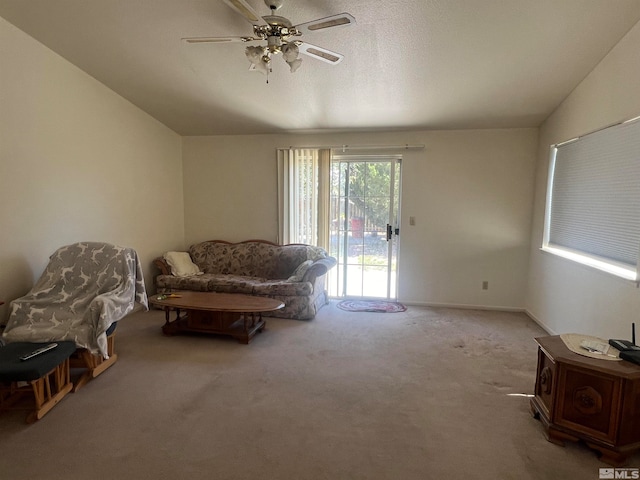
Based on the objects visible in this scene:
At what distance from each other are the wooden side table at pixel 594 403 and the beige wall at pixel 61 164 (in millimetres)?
4061

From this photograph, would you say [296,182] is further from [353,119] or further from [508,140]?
[508,140]

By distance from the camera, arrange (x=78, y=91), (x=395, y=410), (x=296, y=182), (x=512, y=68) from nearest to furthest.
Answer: (x=395, y=410), (x=512, y=68), (x=78, y=91), (x=296, y=182)

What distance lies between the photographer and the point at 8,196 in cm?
274

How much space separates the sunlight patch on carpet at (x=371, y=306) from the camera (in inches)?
174

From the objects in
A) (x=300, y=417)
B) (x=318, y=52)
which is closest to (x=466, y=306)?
(x=300, y=417)

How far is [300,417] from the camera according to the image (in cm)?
220

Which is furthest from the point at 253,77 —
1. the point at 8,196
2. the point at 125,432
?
the point at 125,432

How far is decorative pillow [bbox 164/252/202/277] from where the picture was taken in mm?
4449

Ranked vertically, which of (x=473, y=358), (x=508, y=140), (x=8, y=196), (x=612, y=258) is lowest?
(x=473, y=358)

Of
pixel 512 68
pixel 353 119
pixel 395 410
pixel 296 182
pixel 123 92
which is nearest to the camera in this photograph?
pixel 395 410

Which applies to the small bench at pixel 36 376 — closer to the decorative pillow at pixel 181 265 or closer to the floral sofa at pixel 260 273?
the floral sofa at pixel 260 273

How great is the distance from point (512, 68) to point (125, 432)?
4.11 meters

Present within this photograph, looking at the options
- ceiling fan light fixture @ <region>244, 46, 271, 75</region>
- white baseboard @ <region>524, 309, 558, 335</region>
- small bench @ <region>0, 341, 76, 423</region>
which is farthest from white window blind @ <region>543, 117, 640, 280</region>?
small bench @ <region>0, 341, 76, 423</region>

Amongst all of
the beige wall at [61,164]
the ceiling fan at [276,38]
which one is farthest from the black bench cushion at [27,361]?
the ceiling fan at [276,38]
